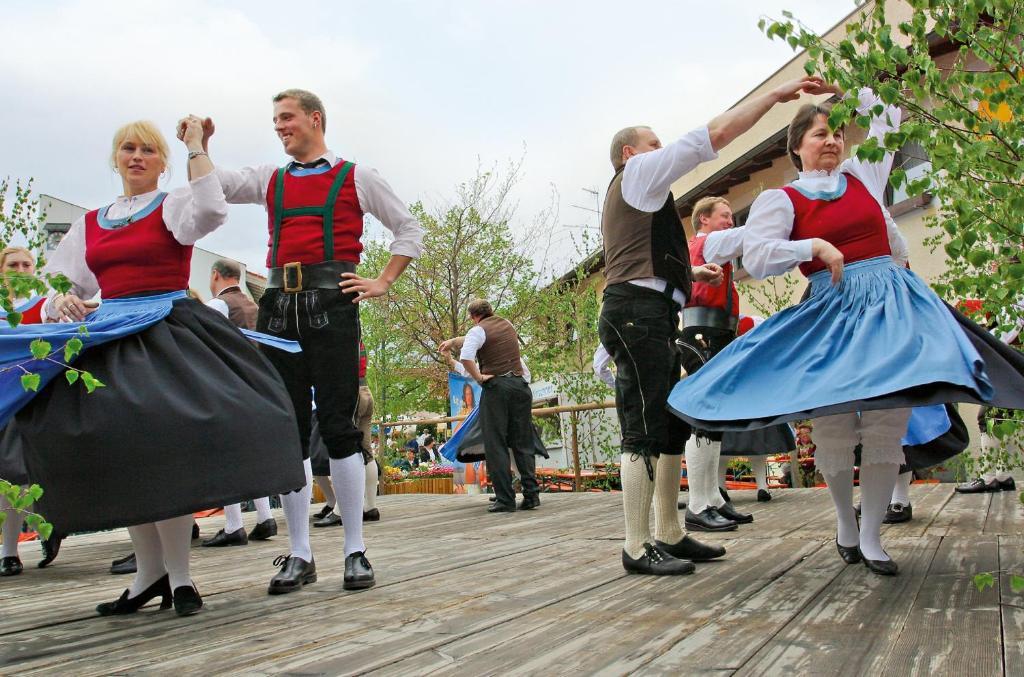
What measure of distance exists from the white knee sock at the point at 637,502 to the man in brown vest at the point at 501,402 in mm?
4160

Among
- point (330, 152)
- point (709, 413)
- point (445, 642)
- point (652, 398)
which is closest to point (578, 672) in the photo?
point (445, 642)

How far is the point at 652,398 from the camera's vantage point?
3.31m

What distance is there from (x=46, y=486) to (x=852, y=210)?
270 centimetres

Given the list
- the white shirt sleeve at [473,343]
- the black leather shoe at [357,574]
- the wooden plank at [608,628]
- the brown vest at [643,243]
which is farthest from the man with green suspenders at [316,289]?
the white shirt sleeve at [473,343]

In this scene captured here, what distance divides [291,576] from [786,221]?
2206 mm

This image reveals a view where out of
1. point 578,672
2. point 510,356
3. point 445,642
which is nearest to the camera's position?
point 578,672

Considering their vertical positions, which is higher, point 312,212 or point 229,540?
point 312,212

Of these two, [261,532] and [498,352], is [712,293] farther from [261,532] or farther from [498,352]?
[261,532]

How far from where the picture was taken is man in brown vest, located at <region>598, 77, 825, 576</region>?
325 cm

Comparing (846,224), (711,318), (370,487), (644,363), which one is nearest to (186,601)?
(644,363)

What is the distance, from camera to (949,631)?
207 cm

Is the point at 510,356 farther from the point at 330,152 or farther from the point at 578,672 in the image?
the point at 578,672

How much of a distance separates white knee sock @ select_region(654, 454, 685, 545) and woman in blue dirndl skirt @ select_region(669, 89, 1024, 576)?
55cm

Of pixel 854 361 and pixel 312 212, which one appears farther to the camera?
pixel 312 212
